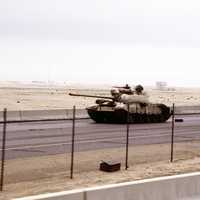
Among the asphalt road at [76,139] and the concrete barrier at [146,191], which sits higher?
the concrete barrier at [146,191]

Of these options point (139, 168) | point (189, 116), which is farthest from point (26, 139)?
point (189, 116)

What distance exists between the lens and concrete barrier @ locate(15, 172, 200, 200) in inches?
322

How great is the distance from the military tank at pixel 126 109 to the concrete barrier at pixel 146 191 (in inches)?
979

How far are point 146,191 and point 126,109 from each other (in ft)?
85.9

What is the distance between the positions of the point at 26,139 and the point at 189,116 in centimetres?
2308

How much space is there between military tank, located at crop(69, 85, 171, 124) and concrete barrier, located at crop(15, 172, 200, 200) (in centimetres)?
2486

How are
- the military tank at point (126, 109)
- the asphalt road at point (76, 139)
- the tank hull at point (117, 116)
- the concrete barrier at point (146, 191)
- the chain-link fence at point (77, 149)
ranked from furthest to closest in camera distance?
the military tank at point (126, 109), the tank hull at point (117, 116), the asphalt road at point (76, 139), the chain-link fence at point (77, 149), the concrete barrier at point (146, 191)

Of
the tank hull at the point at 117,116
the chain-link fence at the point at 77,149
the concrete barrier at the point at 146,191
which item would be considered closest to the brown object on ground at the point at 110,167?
the chain-link fence at the point at 77,149

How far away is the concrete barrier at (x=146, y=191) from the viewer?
8.19 meters

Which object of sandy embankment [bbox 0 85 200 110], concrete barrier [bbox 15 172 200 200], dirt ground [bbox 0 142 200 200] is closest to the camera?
concrete barrier [bbox 15 172 200 200]

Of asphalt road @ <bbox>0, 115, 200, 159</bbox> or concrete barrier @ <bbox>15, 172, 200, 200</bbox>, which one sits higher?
concrete barrier @ <bbox>15, 172, 200, 200</bbox>

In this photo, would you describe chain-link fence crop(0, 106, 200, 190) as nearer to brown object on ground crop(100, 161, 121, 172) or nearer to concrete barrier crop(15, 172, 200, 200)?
brown object on ground crop(100, 161, 121, 172)

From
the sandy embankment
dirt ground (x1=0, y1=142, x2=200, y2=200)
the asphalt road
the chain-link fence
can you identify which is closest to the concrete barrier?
dirt ground (x1=0, y1=142, x2=200, y2=200)

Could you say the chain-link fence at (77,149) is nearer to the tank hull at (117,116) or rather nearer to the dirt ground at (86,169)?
the dirt ground at (86,169)
